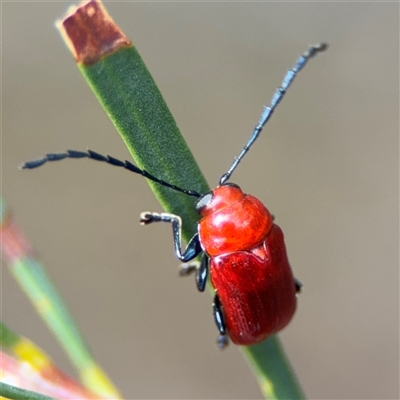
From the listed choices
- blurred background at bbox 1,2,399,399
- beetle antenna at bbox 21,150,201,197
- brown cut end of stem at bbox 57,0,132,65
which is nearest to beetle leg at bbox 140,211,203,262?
beetle antenna at bbox 21,150,201,197

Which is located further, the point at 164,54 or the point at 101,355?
the point at 164,54

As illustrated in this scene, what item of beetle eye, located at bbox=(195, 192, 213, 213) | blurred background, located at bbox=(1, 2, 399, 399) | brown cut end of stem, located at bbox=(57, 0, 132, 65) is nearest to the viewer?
brown cut end of stem, located at bbox=(57, 0, 132, 65)

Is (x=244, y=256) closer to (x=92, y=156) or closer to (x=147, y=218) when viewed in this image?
(x=147, y=218)

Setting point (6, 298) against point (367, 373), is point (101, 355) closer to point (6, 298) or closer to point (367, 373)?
point (6, 298)

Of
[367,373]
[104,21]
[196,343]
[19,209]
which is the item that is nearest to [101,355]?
[196,343]

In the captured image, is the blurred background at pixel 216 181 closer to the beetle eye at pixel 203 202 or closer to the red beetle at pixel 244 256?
the red beetle at pixel 244 256

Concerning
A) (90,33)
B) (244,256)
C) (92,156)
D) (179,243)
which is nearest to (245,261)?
(244,256)

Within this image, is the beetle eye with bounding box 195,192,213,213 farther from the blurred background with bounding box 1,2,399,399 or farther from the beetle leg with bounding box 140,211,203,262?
the blurred background with bounding box 1,2,399,399
